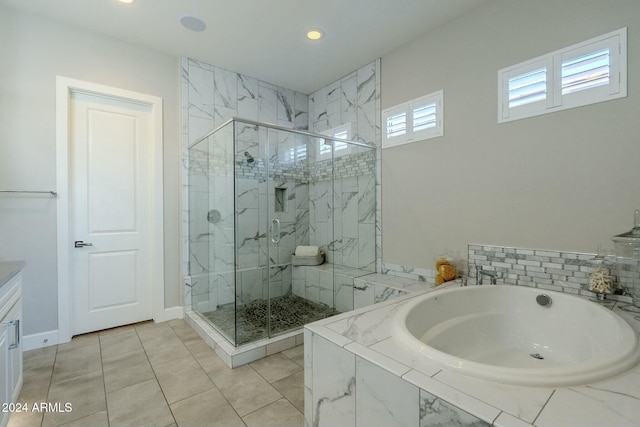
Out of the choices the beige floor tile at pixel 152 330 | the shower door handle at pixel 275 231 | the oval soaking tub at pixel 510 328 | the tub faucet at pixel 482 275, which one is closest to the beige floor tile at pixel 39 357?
the beige floor tile at pixel 152 330

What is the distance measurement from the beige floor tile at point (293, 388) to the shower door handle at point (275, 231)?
122cm

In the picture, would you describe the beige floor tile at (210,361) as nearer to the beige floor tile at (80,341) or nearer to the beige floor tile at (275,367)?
the beige floor tile at (275,367)

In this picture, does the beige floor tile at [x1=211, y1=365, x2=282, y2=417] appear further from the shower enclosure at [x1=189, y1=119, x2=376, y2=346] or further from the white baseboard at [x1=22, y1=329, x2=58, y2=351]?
the white baseboard at [x1=22, y1=329, x2=58, y2=351]

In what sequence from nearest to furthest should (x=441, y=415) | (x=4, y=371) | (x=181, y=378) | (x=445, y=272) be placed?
1. (x=441, y=415)
2. (x=4, y=371)
3. (x=181, y=378)
4. (x=445, y=272)

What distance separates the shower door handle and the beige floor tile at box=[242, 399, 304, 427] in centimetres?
143

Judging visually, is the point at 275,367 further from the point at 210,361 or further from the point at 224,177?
the point at 224,177

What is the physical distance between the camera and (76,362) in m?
2.24

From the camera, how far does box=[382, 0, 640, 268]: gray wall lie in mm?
1797

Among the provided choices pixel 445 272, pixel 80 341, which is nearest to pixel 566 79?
pixel 445 272

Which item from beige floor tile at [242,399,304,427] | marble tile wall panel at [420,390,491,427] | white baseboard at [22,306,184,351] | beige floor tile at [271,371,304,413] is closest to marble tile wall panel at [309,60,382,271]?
beige floor tile at [271,371,304,413]

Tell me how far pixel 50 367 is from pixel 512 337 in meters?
3.34

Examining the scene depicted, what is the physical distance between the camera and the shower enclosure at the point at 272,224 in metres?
2.57

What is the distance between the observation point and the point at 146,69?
2996mm

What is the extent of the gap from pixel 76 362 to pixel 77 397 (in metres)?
0.57
